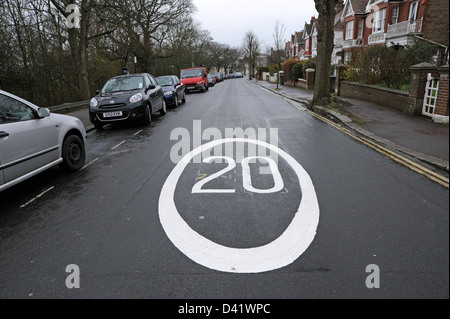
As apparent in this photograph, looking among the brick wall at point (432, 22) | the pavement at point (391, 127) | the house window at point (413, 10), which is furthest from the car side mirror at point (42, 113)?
the house window at point (413, 10)

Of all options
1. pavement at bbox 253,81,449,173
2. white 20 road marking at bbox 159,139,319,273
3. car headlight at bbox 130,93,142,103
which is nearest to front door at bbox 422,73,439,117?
pavement at bbox 253,81,449,173

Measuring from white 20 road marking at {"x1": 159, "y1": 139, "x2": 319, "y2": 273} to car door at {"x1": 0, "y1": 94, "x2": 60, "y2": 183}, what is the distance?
7.10ft

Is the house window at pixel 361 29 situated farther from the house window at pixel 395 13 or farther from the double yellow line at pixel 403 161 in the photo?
the double yellow line at pixel 403 161

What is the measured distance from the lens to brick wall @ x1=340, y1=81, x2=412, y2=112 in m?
11.1

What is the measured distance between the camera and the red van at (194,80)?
28.2m

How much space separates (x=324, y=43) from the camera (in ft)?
47.0

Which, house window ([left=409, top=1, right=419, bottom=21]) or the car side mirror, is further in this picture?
house window ([left=409, top=1, right=419, bottom=21])

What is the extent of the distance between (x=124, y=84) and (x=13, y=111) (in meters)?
7.08

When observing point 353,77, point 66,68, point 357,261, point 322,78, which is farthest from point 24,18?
point 357,261

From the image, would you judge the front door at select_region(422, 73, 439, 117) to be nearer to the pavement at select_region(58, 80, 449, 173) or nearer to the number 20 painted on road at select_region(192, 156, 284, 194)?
the pavement at select_region(58, 80, 449, 173)

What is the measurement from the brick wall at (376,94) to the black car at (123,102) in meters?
9.14
